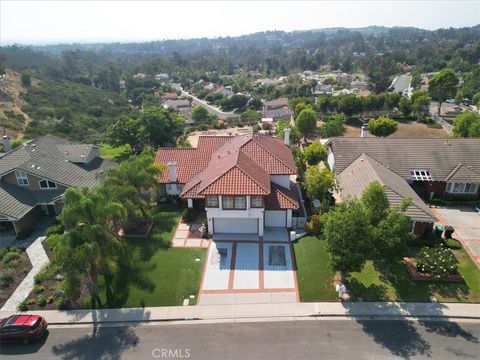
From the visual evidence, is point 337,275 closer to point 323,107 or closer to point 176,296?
point 176,296

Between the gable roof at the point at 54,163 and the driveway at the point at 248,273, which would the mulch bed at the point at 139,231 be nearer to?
the driveway at the point at 248,273

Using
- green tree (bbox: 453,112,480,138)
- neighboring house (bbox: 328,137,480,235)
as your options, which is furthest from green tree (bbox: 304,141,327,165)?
green tree (bbox: 453,112,480,138)

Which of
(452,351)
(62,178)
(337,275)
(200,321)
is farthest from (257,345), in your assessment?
(62,178)

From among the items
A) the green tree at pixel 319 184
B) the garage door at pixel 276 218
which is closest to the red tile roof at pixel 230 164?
the green tree at pixel 319 184

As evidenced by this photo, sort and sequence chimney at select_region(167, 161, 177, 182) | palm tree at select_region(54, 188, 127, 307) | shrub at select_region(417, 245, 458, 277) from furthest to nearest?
chimney at select_region(167, 161, 177, 182) → shrub at select_region(417, 245, 458, 277) → palm tree at select_region(54, 188, 127, 307)

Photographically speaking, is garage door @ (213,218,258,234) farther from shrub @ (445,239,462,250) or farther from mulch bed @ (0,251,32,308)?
shrub @ (445,239,462,250)

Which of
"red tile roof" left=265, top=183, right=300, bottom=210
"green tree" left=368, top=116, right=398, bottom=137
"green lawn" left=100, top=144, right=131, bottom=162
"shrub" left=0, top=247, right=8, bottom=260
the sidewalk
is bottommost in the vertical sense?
"green lawn" left=100, top=144, right=131, bottom=162
